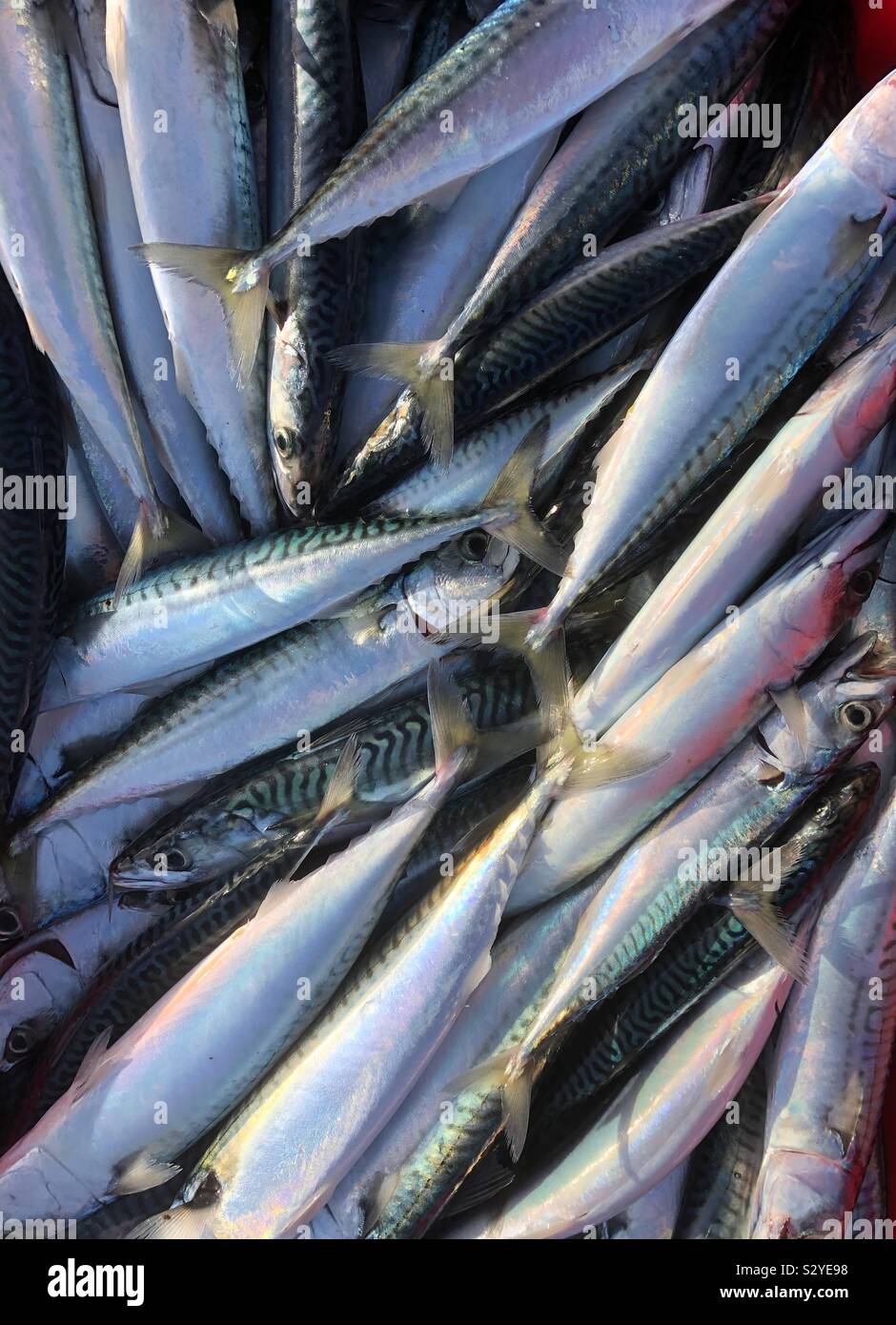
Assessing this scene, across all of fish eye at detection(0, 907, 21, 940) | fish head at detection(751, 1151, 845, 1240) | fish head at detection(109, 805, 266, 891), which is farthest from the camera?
fish eye at detection(0, 907, 21, 940)

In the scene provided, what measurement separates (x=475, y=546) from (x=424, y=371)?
383mm

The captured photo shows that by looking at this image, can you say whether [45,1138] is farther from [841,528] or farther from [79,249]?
[841,528]

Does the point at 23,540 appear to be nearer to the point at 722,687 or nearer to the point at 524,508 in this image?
the point at 524,508

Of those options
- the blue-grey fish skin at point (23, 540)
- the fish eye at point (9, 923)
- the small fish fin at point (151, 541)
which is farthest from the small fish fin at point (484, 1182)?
the small fish fin at point (151, 541)

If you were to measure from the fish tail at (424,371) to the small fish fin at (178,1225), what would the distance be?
5.39 feet

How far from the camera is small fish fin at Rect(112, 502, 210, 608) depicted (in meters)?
2.08

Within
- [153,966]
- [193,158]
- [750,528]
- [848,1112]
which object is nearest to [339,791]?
[153,966]

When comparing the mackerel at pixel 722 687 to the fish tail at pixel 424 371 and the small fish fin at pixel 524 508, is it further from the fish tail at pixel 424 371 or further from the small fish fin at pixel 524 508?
the fish tail at pixel 424 371

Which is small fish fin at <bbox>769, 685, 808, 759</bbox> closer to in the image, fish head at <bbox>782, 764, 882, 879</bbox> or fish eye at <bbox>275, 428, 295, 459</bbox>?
fish head at <bbox>782, 764, 882, 879</bbox>

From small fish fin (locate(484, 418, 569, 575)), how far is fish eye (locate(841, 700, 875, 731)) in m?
0.62

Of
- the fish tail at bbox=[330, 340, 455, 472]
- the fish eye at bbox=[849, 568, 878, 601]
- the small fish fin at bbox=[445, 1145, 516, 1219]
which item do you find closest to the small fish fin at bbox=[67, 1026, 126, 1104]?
the small fish fin at bbox=[445, 1145, 516, 1219]

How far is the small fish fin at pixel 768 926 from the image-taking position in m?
1.84

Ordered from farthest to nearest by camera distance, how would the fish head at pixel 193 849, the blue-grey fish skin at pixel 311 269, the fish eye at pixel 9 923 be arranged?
the fish eye at pixel 9 923 → the fish head at pixel 193 849 → the blue-grey fish skin at pixel 311 269

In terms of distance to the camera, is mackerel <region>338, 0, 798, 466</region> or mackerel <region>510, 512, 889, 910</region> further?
mackerel <region>338, 0, 798, 466</region>
